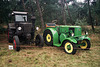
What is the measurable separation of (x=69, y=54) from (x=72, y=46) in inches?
19.9

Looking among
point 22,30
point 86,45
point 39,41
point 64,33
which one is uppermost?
point 22,30

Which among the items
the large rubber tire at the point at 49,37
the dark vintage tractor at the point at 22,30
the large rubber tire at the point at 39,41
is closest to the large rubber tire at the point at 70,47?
the large rubber tire at the point at 49,37

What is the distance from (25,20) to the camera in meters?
7.17

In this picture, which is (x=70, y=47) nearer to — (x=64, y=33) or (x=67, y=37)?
(x=67, y=37)

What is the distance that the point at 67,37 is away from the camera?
6.07 meters

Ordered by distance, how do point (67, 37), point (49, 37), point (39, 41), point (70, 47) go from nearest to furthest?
point (70, 47), point (67, 37), point (39, 41), point (49, 37)

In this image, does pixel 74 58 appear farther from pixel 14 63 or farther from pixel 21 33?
pixel 21 33

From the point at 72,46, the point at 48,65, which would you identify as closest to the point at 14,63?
the point at 48,65

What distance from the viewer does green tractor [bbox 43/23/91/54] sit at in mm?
5309

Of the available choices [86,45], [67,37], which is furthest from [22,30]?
[86,45]

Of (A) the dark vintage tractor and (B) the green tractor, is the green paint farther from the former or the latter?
(A) the dark vintage tractor

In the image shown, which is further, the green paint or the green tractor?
the green paint

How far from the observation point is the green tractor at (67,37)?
531 centimetres

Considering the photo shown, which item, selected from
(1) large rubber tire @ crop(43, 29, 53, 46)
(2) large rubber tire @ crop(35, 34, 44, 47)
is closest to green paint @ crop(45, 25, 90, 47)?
(1) large rubber tire @ crop(43, 29, 53, 46)
